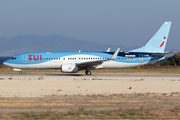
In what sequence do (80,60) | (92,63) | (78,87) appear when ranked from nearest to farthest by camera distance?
(78,87) < (92,63) < (80,60)

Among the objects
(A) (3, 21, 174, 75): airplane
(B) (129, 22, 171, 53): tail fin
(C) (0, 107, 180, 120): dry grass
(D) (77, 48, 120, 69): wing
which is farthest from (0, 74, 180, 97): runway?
(B) (129, 22, 171, 53): tail fin

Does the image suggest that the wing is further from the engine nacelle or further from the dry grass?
the dry grass

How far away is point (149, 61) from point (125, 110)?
27.1 metres

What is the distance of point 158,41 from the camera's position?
39.7m

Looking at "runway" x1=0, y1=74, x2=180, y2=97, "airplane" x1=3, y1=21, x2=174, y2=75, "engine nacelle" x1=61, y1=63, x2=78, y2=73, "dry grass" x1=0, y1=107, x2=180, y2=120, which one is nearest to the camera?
"dry grass" x1=0, y1=107, x2=180, y2=120

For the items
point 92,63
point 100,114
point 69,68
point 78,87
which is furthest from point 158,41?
point 100,114

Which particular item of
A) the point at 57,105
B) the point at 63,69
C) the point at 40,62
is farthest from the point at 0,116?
the point at 40,62

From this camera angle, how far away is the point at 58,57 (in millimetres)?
36375

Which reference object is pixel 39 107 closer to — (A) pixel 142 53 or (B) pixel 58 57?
(B) pixel 58 57

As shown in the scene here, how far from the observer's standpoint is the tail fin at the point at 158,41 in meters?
39.4

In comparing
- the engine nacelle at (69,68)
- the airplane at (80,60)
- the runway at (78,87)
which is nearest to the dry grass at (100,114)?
the runway at (78,87)

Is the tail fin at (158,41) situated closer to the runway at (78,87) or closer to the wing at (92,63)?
the wing at (92,63)

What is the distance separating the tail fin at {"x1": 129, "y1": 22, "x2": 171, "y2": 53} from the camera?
39.4 m

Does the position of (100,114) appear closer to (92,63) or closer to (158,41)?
(92,63)
